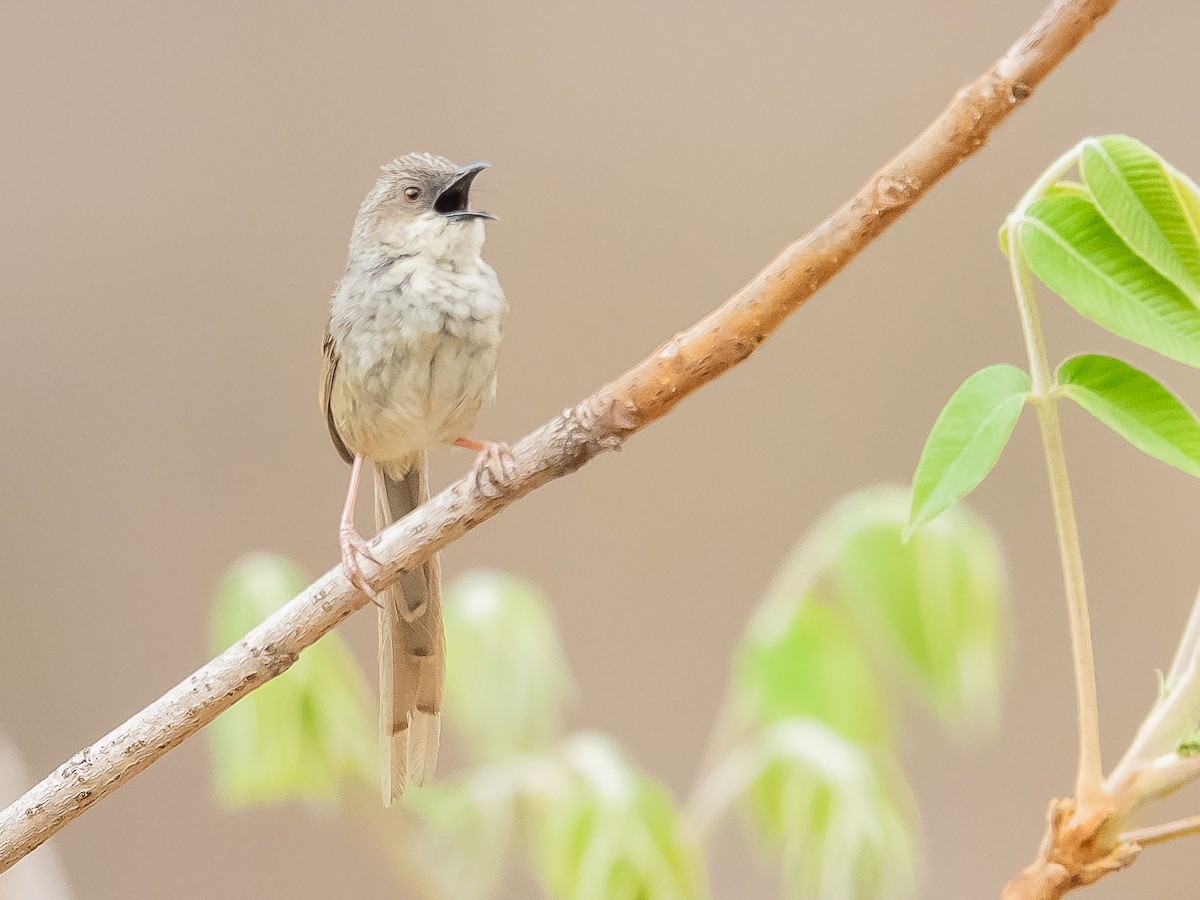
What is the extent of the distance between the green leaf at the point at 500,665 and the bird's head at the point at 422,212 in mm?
435

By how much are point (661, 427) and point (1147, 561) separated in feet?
4.24

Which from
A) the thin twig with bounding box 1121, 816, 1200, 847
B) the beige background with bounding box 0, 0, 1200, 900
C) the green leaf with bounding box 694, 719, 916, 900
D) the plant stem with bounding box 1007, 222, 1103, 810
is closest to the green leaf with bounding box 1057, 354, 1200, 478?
the plant stem with bounding box 1007, 222, 1103, 810

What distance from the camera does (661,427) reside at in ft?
10.3

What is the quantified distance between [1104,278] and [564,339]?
7.23 feet

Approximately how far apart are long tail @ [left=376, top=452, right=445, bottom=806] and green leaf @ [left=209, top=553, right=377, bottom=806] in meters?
0.08

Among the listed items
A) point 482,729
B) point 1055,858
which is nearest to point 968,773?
point 482,729

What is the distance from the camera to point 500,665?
1.37 m

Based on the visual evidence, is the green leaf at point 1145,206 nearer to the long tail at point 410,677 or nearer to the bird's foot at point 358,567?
the bird's foot at point 358,567

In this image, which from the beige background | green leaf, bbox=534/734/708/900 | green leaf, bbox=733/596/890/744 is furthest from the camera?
the beige background

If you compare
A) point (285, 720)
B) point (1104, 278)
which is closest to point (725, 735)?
point (285, 720)

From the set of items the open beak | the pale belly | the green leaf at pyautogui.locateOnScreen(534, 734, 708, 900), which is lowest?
the green leaf at pyautogui.locateOnScreen(534, 734, 708, 900)

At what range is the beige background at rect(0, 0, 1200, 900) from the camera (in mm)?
2818

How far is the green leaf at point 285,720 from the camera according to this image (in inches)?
54.5

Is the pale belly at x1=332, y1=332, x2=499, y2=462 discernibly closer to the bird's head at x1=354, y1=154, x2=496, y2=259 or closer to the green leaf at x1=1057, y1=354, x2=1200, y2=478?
the bird's head at x1=354, y1=154, x2=496, y2=259
